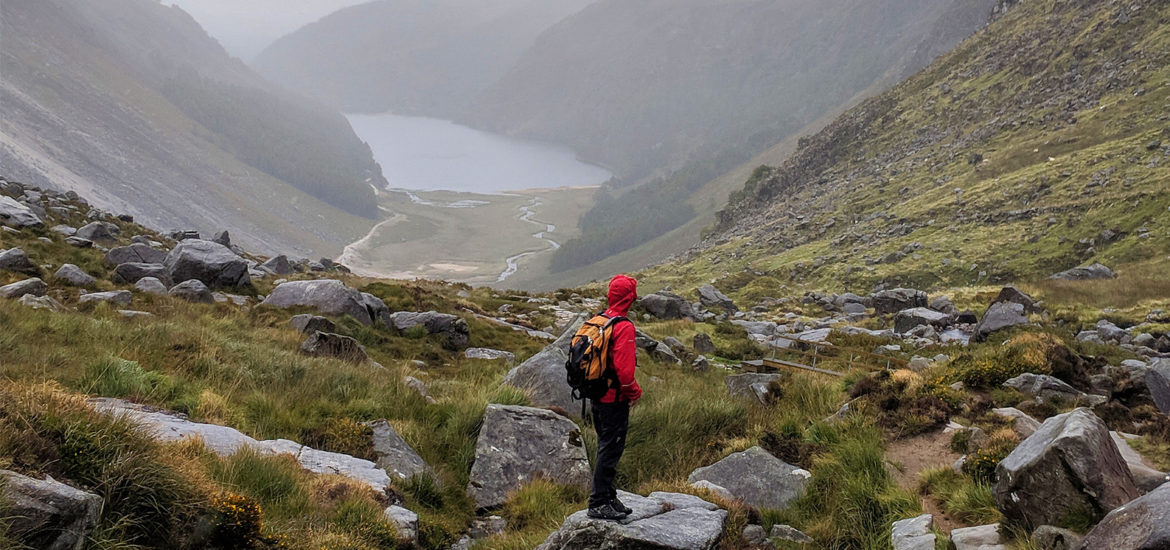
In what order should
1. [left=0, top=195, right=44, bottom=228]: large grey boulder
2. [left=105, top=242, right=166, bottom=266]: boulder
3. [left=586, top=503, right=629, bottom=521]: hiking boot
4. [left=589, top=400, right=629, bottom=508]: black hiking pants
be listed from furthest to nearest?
[left=0, top=195, right=44, bottom=228]: large grey boulder → [left=105, top=242, right=166, bottom=266]: boulder → [left=589, top=400, right=629, bottom=508]: black hiking pants → [left=586, top=503, right=629, bottom=521]: hiking boot

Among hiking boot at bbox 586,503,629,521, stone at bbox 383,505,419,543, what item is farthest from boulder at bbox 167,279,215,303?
hiking boot at bbox 586,503,629,521

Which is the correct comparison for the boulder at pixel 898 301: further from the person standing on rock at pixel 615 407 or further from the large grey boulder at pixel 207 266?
the large grey boulder at pixel 207 266

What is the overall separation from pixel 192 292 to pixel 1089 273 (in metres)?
37.2

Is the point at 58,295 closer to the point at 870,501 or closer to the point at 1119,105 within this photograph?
the point at 870,501

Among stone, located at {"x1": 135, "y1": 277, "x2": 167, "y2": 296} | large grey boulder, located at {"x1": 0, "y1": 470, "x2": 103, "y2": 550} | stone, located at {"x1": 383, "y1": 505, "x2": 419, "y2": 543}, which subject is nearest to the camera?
large grey boulder, located at {"x1": 0, "y1": 470, "x2": 103, "y2": 550}

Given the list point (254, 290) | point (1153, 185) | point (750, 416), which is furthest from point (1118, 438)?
point (1153, 185)

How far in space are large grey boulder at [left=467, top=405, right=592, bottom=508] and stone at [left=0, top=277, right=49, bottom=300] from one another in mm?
11352

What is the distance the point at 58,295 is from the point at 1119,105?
227ft

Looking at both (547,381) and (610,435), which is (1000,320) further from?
(610,435)

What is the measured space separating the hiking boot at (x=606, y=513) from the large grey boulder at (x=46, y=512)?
441cm

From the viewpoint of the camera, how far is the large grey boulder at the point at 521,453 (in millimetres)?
9148

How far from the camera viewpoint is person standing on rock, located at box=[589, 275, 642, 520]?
692 centimetres

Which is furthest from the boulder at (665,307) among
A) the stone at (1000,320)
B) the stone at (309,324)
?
the stone at (309,324)

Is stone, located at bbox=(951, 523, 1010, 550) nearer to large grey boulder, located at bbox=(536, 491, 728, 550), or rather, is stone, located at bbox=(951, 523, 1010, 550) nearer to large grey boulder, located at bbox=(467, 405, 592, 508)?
large grey boulder, located at bbox=(536, 491, 728, 550)
